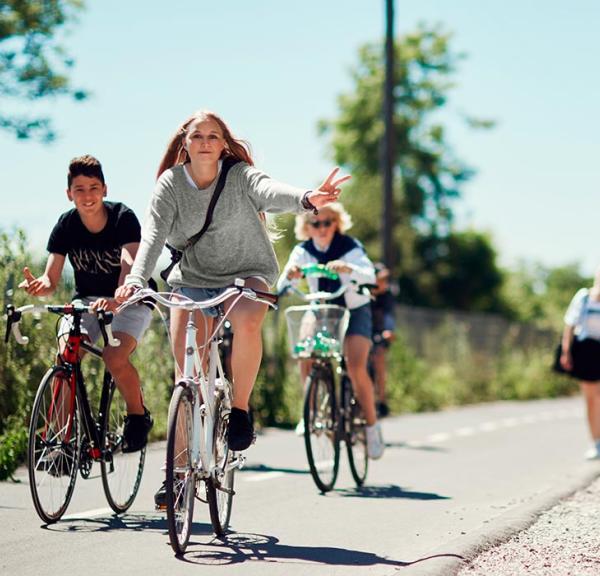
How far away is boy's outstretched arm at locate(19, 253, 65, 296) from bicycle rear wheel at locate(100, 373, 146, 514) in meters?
0.59

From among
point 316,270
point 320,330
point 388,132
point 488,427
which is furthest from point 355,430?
point 388,132

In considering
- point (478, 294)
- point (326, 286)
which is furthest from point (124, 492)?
point (478, 294)

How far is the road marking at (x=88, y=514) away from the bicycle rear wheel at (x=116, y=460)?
0.10 metres

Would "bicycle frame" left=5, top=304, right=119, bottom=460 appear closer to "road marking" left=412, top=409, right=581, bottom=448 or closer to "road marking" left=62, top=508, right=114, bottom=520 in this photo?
"road marking" left=62, top=508, right=114, bottom=520

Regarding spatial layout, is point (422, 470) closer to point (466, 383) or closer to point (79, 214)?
point (79, 214)

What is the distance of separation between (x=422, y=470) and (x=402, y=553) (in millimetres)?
4245

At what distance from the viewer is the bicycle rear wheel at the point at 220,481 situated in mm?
6023

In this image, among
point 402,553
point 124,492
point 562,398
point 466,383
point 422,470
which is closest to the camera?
point 402,553

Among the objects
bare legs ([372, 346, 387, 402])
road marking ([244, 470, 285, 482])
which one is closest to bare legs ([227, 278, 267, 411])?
road marking ([244, 470, 285, 482])

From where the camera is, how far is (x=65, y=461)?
21.0 ft

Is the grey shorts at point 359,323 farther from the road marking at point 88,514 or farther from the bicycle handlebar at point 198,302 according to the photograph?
the bicycle handlebar at point 198,302

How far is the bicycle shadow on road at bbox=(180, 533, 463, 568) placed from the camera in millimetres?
5676

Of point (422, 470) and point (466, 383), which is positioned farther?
point (466, 383)

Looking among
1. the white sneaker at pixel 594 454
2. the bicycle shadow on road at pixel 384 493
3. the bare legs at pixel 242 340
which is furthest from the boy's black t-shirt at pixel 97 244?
the white sneaker at pixel 594 454
